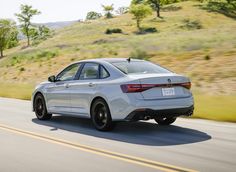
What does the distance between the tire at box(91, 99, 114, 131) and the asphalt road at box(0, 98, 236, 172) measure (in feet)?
0.52

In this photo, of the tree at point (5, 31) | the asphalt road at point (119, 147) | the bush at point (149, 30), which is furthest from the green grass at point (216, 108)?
the tree at point (5, 31)

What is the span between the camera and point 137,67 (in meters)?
10.3

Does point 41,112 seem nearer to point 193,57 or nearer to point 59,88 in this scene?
point 59,88

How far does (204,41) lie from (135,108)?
27.7m

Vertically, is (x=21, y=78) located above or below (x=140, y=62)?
below

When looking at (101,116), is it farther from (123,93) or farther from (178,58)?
(178,58)

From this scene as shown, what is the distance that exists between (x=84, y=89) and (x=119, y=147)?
2.70m

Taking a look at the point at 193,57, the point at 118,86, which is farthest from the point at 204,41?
the point at 118,86

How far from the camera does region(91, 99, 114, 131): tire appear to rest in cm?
990

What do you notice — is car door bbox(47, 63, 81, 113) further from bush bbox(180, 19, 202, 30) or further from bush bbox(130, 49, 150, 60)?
bush bbox(180, 19, 202, 30)

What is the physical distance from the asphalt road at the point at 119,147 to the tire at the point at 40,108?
631 mm

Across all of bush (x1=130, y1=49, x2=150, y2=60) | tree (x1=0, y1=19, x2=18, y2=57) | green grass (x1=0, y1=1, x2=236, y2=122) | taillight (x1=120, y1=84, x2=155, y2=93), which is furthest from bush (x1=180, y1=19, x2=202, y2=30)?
taillight (x1=120, y1=84, x2=155, y2=93)

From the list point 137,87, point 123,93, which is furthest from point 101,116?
point 137,87

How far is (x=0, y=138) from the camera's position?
9547 mm
